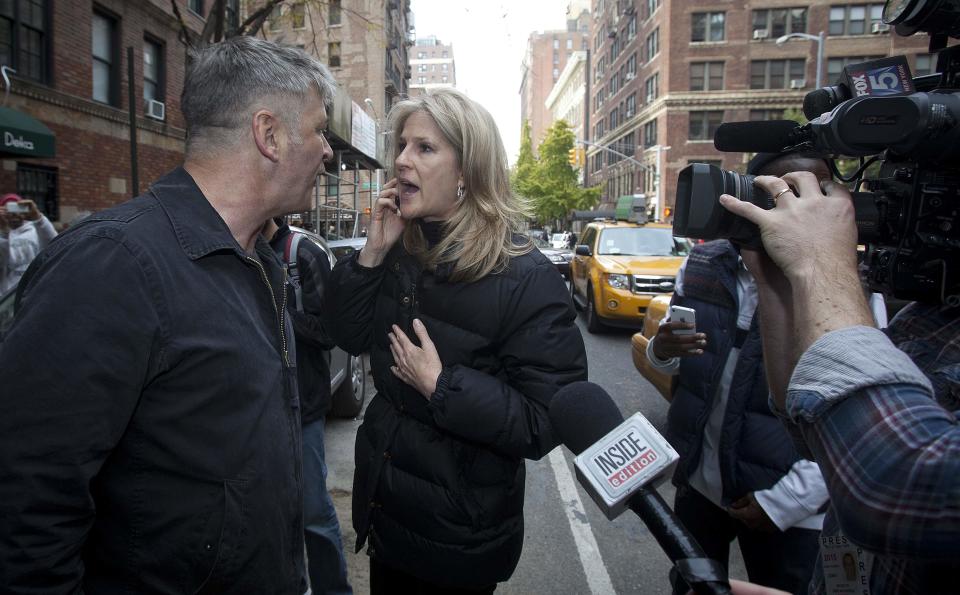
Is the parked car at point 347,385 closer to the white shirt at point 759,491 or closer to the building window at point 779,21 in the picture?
the white shirt at point 759,491

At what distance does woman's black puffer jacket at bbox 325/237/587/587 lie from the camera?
1.88 meters

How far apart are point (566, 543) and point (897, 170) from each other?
10.2 feet

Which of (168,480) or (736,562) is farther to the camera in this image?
(736,562)

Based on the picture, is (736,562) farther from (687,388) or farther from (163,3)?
(163,3)

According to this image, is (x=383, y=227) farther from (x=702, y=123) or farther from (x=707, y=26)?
(x=707, y=26)

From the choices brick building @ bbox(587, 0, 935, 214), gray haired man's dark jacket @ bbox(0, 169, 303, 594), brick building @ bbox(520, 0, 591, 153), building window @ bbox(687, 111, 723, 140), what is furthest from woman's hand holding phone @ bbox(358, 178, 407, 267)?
brick building @ bbox(520, 0, 591, 153)

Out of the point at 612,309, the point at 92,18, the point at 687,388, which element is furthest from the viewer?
the point at 92,18

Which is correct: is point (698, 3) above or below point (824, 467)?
above

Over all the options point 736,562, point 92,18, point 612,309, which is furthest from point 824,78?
point 736,562

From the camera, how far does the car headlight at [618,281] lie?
9.46 metres

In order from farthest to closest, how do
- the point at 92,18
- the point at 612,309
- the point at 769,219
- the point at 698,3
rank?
the point at 698,3, the point at 92,18, the point at 612,309, the point at 769,219

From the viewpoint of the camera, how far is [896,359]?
0.87 m

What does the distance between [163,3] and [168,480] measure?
17.1 m

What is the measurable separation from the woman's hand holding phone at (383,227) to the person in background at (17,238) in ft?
17.1
